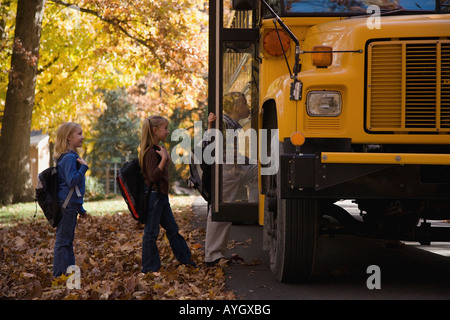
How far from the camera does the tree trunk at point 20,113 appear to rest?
18.3 metres

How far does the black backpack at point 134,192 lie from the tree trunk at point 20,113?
12.3m

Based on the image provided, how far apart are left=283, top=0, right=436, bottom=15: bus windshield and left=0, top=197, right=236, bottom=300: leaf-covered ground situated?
8.28ft

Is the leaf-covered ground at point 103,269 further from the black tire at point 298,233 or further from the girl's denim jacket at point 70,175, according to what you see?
the girl's denim jacket at point 70,175

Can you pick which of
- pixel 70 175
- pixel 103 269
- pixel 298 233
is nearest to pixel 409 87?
pixel 298 233

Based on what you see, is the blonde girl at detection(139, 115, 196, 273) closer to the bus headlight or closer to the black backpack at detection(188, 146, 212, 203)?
the black backpack at detection(188, 146, 212, 203)

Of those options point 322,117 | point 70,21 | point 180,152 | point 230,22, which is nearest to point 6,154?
point 70,21

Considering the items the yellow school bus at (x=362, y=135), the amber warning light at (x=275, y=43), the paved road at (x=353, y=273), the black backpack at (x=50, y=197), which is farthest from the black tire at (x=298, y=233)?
the black backpack at (x=50, y=197)

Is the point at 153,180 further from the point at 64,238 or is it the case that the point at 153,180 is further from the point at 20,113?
the point at 20,113

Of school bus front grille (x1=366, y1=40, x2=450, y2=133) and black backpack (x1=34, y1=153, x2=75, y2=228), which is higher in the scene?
school bus front grille (x1=366, y1=40, x2=450, y2=133)

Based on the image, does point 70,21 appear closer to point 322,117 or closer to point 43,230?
point 43,230

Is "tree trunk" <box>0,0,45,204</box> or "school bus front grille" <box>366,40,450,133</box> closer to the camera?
"school bus front grille" <box>366,40,450,133</box>

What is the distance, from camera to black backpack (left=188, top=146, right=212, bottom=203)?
6.95 meters

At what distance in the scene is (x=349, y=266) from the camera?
Result: 7.29 metres

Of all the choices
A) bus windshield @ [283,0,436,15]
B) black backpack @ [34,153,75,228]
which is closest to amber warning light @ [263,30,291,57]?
bus windshield @ [283,0,436,15]
